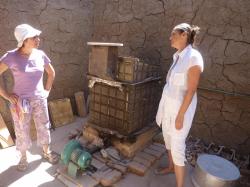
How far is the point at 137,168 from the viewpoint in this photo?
3.39 meters

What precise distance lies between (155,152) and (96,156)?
97 centimetres

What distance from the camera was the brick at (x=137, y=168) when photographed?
3361 millimetres

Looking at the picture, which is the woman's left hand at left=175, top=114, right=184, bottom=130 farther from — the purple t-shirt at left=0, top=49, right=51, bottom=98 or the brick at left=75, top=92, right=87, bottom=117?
the brick at left=75, top=92, right=87, bottom=117

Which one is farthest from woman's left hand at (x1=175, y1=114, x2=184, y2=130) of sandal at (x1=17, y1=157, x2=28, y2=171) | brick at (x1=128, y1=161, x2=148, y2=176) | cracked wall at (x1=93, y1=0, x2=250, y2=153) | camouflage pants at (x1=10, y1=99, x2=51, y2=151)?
sandal at (x1=17, y1=157, x2=28, y2=171)

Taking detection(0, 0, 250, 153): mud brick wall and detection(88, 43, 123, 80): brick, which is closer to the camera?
detection(88, 43, 123, 80): brick

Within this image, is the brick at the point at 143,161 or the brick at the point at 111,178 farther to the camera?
the brick at the point at 143,161

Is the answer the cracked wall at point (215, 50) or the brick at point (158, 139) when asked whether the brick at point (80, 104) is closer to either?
the cracked wall at point (215, 50)

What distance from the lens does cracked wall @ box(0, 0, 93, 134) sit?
158 inches

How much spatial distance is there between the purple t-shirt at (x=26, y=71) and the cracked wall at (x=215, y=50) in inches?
86.7

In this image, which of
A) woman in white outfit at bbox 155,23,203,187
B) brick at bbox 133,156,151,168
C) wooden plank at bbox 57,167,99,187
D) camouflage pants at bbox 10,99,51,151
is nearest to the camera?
woman in white outfit at bbox 155,23,203,187

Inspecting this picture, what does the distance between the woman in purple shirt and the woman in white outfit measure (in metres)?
1.70

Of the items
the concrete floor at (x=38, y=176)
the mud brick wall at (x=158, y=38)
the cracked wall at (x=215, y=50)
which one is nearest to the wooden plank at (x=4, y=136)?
the concrete floor at (x=38, y=176)

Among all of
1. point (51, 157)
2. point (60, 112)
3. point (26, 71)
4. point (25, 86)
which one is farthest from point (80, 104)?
point (26, 71)

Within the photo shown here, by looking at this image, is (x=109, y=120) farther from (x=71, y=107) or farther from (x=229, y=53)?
(x=229, y=53)
